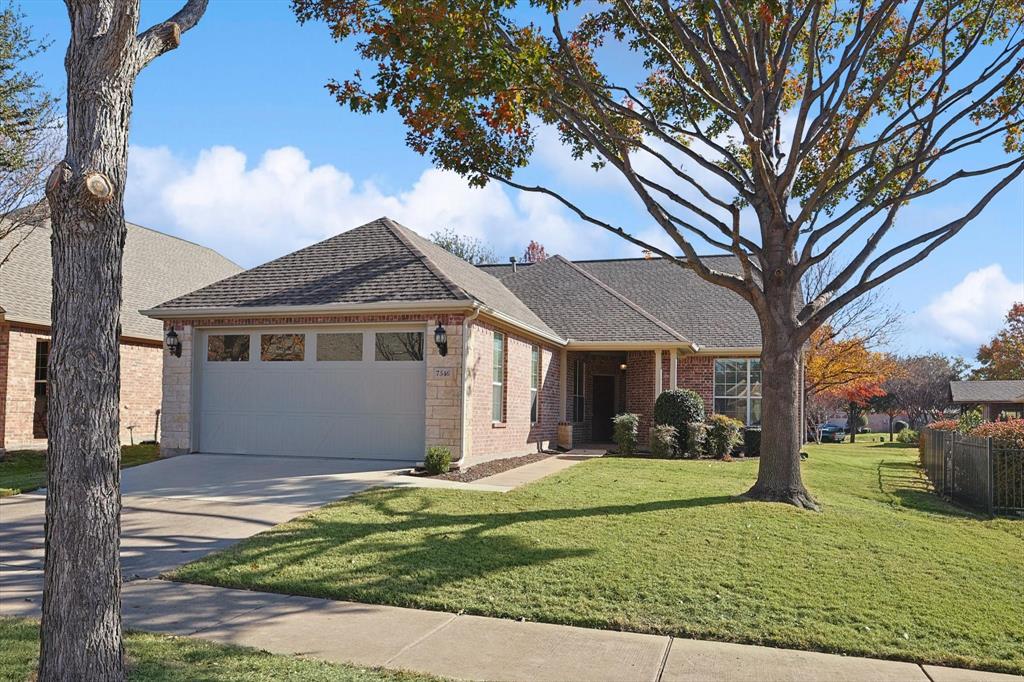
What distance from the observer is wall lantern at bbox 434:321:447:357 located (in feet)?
46.1

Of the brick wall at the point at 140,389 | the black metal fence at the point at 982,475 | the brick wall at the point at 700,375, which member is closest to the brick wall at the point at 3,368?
the brick wall at the point at 140,389

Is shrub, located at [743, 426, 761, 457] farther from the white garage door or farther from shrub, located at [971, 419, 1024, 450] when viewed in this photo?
the white garage door

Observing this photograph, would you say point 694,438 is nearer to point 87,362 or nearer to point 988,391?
point 87,362

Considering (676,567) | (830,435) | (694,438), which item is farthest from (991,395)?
(676,567)

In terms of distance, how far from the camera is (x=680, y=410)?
64.1 ft

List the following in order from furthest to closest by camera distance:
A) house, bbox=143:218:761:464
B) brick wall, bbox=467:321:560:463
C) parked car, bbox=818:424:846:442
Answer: parked car, bbox=818:424:846:442, brick wall, bbox=467:321:560:463, house, bbox=143:218:761:464

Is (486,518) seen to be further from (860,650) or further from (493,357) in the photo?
(493,357)

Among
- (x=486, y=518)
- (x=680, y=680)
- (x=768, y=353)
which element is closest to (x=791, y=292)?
→ (x=768, y=353)

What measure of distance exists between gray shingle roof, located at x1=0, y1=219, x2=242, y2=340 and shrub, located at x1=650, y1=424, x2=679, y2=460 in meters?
12.5

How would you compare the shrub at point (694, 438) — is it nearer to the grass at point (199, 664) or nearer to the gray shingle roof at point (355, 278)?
the gray shingle roof at point (355, 278)

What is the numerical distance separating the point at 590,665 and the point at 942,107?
1098 cm

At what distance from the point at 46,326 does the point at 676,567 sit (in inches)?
660

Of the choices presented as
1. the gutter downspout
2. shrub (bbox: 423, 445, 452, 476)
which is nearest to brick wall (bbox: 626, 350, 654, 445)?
the gutter downspout

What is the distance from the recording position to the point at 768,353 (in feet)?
37.1
